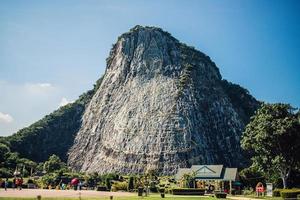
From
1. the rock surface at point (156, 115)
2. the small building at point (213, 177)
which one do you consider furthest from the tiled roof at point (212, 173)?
the rock surface at point (156, 115)

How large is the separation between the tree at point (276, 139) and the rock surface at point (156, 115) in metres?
63.2

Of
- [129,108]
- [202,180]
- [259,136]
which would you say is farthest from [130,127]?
[259,136]

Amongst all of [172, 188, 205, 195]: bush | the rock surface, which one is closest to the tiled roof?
[172, 188, 205, 195]: bush

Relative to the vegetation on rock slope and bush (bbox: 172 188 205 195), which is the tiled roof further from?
the vegetation on rock slope

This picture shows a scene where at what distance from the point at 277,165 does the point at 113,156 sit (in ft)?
272

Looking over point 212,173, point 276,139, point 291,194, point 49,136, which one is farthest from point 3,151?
point 291,194

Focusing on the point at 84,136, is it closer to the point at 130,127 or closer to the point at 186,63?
the point at 130,127

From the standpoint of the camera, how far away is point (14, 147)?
519 feet

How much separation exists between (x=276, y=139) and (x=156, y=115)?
84714mm

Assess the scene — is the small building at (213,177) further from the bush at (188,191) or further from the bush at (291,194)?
the bush at (291,194)

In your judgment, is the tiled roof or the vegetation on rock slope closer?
the tiled roof

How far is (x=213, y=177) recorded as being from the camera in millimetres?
104312

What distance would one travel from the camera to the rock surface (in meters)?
144

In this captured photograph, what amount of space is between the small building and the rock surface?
2990 cm
